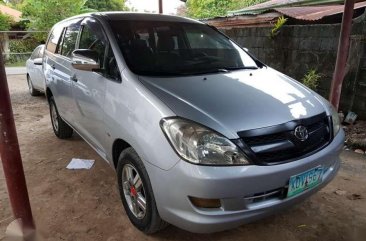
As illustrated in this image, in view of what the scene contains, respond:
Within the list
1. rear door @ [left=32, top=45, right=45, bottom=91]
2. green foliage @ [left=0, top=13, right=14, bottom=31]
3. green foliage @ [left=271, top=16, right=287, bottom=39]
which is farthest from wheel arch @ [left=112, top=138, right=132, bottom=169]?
green foliage @ [left=0, top=13, right=14, bottom=31]

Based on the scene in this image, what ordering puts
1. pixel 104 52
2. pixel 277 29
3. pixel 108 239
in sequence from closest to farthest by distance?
pixel 108 239
pixel 104 52
pixel 277 29

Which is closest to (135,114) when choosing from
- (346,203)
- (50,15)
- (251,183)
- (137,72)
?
(137,72)

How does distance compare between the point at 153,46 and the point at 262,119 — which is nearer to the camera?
the point at 262,119

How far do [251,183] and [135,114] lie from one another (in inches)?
35.8

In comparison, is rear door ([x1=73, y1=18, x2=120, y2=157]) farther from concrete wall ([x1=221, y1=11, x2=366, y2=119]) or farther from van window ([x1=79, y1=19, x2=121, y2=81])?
concrete wall ([x1=221, y1=11, x2=366, y2=119])

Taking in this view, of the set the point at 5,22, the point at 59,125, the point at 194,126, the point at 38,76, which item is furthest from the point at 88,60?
the point at 5,22

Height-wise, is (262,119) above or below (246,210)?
above

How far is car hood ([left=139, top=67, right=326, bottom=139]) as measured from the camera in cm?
199

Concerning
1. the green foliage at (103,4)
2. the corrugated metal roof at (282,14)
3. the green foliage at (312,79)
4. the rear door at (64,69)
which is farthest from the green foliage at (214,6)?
the green foliage at (103,4)

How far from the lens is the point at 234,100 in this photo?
2207 mm

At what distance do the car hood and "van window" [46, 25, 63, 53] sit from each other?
95.6 inches

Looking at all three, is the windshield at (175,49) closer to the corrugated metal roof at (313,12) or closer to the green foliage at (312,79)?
the green foliage at (312,79)

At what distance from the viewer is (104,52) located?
2746mm

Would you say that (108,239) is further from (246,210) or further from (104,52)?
(104,52)
